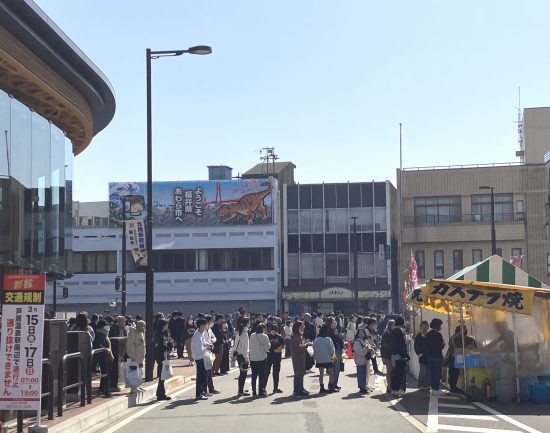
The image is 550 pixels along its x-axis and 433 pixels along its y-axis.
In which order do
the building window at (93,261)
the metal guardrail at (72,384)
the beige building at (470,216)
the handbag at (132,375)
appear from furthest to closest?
1. the building window at (93,261)
2. the beige building at (470,216)
3. the handbag at (132,375)
4. the metal guardrail at (72,384)

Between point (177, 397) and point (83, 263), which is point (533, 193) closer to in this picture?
point (83, 263)

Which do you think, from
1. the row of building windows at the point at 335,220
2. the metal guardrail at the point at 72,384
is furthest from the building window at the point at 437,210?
the metal guardrail at the point at 72,384

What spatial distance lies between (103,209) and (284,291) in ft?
69.1

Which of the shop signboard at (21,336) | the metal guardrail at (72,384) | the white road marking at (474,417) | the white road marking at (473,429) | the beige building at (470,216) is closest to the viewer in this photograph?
the shop signboard at (21,336)

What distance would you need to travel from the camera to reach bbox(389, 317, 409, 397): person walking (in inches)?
765

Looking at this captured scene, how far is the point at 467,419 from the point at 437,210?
2106 inches

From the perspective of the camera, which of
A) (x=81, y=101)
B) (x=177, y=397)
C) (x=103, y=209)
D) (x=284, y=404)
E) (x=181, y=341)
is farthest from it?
(x=103, y=209)

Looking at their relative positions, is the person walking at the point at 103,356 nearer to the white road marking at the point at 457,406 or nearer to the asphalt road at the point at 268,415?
the asphalt road at the point at 268,415

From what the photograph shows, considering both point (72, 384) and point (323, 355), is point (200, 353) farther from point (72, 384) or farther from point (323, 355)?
point (72, 384)

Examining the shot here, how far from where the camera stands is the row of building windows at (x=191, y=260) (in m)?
69.1

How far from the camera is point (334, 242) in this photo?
229 feet

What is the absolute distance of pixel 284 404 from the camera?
59.0 feet

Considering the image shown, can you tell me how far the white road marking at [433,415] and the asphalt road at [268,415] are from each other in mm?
287

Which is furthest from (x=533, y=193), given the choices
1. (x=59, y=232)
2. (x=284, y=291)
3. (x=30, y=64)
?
(x=30, y=64)
